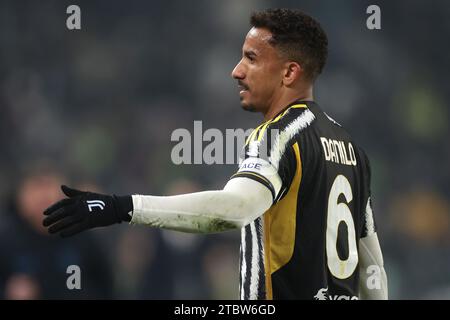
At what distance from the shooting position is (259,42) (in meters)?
3.60

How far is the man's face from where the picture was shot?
3.59m

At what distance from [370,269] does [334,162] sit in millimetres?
638

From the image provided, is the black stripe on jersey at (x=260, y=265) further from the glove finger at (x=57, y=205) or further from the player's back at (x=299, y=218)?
the glove finger at (x=57, y=205)

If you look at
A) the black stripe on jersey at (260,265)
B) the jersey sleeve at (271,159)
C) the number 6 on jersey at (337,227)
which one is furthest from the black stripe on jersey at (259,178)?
the number 6 on jersey at (337,227)

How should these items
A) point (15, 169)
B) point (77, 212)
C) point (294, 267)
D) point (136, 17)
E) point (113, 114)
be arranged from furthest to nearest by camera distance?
point (136, 17)
point (113, 114)
point (15, 169)
point (294, 267)
point (77, 212)

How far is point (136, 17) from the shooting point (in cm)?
918

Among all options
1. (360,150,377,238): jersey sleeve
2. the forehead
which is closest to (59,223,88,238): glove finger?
the forehead

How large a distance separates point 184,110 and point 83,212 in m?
5.90

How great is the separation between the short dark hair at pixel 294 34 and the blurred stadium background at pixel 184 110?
4168mm

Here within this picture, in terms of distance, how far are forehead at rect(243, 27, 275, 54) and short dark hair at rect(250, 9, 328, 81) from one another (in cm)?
2

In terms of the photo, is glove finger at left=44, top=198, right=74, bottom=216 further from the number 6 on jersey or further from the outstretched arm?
the number 6 on jersey

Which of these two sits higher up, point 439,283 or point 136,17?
point 136,17

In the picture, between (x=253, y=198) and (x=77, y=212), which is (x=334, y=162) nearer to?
(x=253, y=198)

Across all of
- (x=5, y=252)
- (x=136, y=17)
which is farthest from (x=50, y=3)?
(x=5, y=252)
